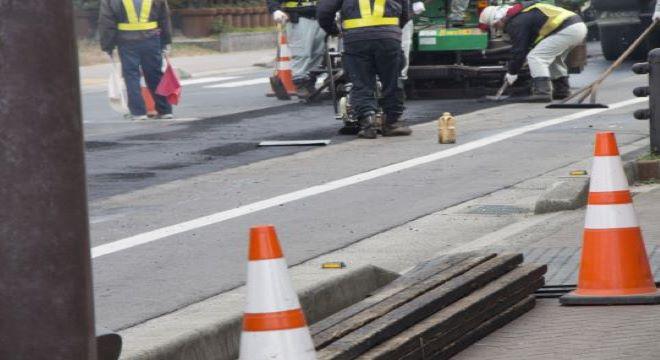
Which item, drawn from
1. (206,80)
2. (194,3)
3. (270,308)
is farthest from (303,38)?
(194,3)

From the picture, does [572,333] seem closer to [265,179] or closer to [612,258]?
[612,258]

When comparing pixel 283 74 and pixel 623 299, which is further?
pixel 283 74

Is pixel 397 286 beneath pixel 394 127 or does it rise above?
above

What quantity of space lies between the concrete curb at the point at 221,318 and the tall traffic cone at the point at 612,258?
0.97 metres

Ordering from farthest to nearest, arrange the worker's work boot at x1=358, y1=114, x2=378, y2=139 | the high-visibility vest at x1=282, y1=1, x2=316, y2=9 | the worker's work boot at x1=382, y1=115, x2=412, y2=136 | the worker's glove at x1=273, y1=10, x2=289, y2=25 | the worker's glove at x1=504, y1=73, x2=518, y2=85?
the high-visibility vest at x1=282, y1=1, x2=316, y2=9 < the worker's glove at x1=273, y1=10, x2=289, y2=25 < the worker's glove at x1=504, y1=73, x2=518, y2=85 < the worker's work boot at x1=382, y1=115, x2=412, y2=136 < the worker's work boot at x1=358, y1=114, x2=378, y2=139

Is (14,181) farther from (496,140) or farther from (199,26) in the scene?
(199,26)

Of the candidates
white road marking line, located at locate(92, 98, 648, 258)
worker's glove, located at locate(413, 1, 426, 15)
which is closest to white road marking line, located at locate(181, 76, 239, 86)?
worker's glove, located at locate(413, 1, 426, 15)

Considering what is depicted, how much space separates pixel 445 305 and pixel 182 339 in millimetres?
1147

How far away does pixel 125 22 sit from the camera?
63.2 ft

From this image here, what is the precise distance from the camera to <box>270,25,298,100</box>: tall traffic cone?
21047 mm

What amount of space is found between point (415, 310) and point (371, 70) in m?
9.30

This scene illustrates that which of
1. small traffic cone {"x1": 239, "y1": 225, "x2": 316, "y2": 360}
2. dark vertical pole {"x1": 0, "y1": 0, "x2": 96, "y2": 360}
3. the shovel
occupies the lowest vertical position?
the shovel

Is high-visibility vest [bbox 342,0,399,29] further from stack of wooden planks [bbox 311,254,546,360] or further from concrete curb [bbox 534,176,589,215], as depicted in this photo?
stack of wooden planks [bbox 311,254,546,360]

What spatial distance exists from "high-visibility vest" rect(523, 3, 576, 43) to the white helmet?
0.29m
